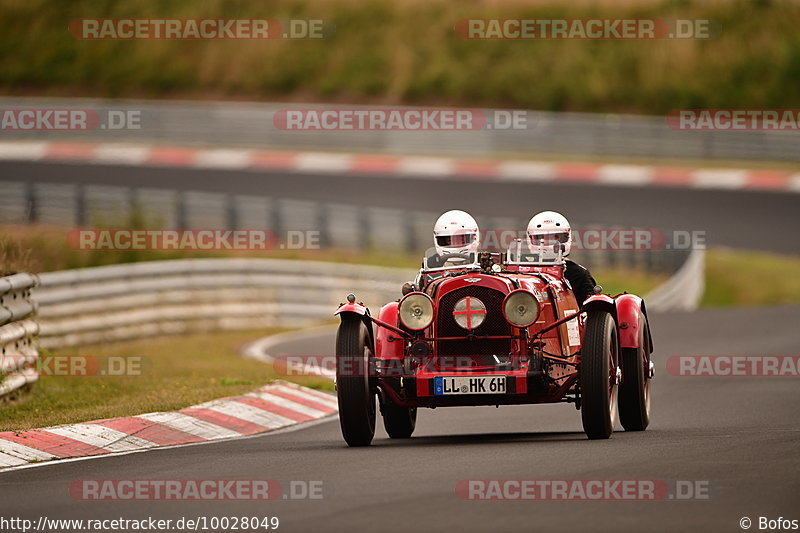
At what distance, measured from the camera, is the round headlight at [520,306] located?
10477 millimetres

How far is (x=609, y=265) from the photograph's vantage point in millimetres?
28547

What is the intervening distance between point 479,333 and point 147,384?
17.4 feet

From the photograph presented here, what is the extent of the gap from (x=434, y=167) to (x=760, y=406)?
21255 millimetres

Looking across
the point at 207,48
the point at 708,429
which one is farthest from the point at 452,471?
the point at 207,48

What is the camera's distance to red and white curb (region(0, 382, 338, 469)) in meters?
10.3

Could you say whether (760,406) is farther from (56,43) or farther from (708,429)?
(56,43)

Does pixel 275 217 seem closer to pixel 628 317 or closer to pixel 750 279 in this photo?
pixel 750 279

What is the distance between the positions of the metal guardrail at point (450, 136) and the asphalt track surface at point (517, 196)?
1981 mm

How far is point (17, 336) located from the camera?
12.9 meters

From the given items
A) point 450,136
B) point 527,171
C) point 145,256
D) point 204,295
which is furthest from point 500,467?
point 450,136

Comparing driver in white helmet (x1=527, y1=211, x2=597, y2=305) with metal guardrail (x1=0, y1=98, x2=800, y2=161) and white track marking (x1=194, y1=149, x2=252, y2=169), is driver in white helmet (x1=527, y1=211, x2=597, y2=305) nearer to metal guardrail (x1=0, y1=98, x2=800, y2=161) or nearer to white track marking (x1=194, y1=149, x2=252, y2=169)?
white track marking (x1=194, y1=149, x2=252, y2=169)

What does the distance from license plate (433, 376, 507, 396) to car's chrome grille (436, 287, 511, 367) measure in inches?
8.5

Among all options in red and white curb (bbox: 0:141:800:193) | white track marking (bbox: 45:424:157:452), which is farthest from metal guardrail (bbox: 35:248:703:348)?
white track marking (bbox: 45:424:157:452)

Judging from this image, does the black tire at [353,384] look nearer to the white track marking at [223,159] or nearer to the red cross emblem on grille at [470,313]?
the red cross emblem on grille at [470,313]
